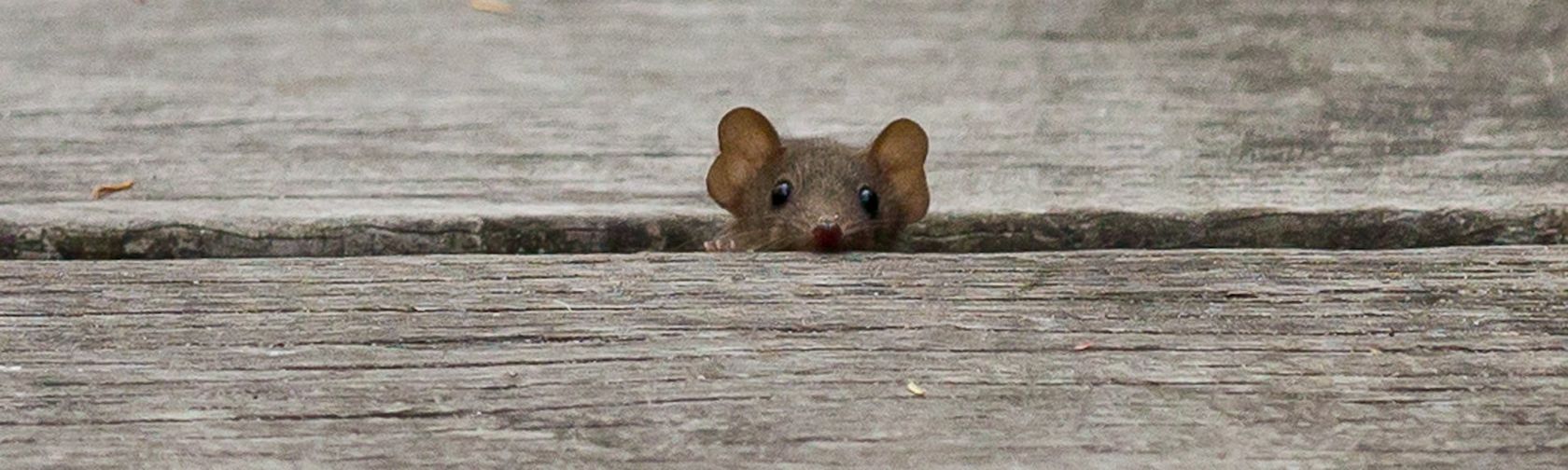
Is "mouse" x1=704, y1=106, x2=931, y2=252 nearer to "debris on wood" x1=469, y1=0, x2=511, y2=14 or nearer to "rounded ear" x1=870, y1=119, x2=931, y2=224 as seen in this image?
"rounded ear" x1=870, y1=119, x2=931, y2=224

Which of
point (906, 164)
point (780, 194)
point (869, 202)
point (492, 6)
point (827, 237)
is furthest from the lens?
point (492, 6)

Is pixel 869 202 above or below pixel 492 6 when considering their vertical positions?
below

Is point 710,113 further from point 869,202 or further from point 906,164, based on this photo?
point 906,164

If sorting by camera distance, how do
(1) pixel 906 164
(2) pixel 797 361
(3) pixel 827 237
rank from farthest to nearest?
1. (1) pixel 906 164
2. (3) pixel 827 237
3. (2) pixel 797 361

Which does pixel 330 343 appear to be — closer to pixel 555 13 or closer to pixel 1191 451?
pixel 1191 451

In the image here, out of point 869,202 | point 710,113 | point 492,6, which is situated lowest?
point 869,202

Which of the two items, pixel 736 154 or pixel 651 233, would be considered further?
pixel 736 154

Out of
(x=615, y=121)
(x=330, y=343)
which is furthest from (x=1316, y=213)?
(x=330, y=343)

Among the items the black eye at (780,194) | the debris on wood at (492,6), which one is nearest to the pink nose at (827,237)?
the black eye at (780,194)

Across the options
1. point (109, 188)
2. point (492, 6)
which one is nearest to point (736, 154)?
point (109, 188)
